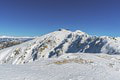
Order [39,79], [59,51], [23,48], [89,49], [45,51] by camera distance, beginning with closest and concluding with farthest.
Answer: [39,79] → [89,49] → [59,51] → [45,51] → [23,48]

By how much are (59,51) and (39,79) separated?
109 m

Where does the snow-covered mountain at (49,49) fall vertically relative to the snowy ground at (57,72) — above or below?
above

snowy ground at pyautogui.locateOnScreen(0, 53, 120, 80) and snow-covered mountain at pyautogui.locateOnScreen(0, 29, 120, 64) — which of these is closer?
snowy ground at pyautogui.locateOnScreen(0, 53, 120, 80)

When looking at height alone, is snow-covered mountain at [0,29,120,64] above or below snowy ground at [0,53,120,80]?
above

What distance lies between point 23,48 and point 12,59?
18590mm

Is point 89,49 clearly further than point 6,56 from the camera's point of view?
No

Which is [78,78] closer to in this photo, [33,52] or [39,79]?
[39,79]

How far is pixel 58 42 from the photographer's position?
485ft

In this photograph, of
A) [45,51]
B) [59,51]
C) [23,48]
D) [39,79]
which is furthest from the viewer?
[23,48]

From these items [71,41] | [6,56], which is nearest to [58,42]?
[71,41]

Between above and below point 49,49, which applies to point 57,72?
below

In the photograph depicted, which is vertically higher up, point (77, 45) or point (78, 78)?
point (77, 45)

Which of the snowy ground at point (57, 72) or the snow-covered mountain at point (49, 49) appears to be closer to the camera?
the snowy ground at point (57, 72)

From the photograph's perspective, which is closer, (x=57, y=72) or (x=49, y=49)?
(x=57, y=72)
